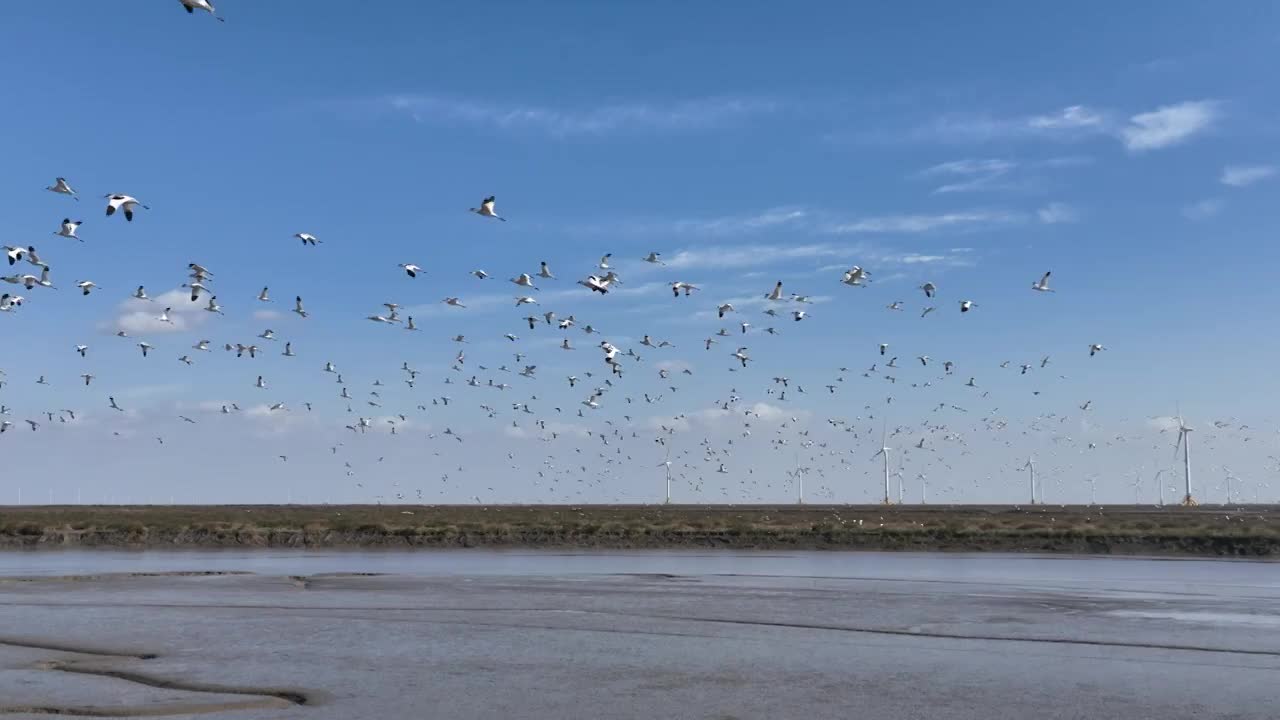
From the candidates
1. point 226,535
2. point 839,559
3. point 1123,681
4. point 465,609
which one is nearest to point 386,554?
point 226,535

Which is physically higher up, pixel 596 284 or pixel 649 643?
pixel 596 284

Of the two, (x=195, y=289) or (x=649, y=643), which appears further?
(x=195, y=289)

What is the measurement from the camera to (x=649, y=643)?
2219 cm

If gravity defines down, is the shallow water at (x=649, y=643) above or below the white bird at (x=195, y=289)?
below

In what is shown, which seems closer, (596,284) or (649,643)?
(649,643)

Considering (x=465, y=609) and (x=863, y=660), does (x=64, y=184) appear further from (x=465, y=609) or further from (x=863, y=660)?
(x=863, y=660)

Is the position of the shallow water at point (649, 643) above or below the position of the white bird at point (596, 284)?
below

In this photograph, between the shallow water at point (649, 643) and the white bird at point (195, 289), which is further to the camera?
the white bird at point (195, 289)

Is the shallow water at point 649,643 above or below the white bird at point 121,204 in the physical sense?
below

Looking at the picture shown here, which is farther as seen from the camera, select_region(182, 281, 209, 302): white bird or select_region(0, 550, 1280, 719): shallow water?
select_region(182, 281, 209, 302): white bird

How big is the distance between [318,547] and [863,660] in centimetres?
4437

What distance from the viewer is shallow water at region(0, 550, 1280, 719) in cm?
1645

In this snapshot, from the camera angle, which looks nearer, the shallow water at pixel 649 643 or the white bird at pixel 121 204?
the shallow water at pixel 649 643

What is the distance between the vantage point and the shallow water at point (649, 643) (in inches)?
648
